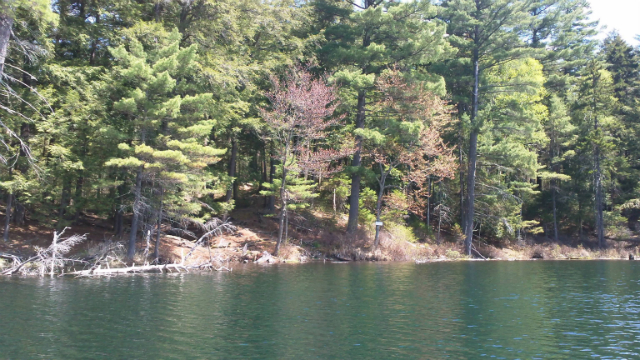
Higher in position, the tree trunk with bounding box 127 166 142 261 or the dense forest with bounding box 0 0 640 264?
the dense forest with bounding box 0 0 640 264

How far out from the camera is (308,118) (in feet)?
95.6

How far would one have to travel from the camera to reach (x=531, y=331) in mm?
10961

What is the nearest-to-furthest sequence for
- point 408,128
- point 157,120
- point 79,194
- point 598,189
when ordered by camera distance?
1. point 157,120
2. point 79,194
3. point 408,128
4. point 598,189

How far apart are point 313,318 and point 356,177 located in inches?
843

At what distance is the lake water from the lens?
906 cm

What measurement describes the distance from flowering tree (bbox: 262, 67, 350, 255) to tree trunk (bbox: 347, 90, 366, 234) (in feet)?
7.60

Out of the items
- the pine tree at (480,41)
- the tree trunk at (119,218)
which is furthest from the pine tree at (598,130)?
the tree trunk at (119,218)

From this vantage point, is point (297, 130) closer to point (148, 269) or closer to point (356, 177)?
point (356, 177)

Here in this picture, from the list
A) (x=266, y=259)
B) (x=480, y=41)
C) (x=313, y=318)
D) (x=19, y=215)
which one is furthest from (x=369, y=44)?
(x=313, y=318)

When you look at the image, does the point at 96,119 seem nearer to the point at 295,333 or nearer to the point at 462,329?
the point at 295,333

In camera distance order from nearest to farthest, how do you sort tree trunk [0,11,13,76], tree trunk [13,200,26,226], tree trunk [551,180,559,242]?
1. tree trunk [0,11,13,76]
2. tree trunk [13,200,26,226]
3. tree trunk [551,180,559,242]

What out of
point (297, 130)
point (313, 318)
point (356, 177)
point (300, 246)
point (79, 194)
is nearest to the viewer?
point (313, 318)

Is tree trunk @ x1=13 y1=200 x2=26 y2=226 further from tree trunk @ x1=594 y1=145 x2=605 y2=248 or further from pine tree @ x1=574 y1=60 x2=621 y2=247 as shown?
tree trunk @ x1=594 y1=145 x2=605 y2=248

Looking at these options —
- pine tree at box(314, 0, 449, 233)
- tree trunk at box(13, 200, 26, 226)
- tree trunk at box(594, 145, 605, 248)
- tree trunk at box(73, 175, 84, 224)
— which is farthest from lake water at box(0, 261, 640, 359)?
tree trunk at box(594, 145, 605, 248)
